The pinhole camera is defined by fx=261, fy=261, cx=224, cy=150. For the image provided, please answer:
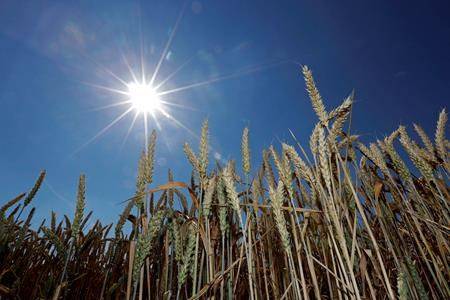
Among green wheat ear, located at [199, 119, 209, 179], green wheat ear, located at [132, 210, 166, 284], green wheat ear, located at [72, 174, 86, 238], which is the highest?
green wheat ear, located at [199, 119, 209, 179]

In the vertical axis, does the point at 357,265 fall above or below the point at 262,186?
below

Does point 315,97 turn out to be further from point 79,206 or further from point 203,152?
→ point 79,206

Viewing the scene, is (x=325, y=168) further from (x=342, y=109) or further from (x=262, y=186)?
(x=262, y=186)

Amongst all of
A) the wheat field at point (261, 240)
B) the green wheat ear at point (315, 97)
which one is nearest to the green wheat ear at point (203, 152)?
the wheat field at point (261, 240)

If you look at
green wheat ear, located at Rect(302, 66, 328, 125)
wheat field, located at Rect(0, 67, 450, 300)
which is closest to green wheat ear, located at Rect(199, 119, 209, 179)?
wheat field, located at Rect(0, 67, 450, 300)

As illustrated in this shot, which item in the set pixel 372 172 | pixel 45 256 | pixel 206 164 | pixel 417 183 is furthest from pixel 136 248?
pixel 417 183

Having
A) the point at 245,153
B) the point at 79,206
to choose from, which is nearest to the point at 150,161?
the point at 79,206

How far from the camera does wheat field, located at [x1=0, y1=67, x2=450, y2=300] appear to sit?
125cm

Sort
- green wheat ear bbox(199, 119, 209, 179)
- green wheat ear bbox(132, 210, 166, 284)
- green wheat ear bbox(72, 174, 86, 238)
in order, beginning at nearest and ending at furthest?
green wheat ear bbox(132, 210, 166, 284), green wheat ear bbox(72, 174, 86, 238), green wheat ear bbox(199, 119, 209, 179)

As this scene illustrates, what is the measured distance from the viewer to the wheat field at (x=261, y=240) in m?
1.25

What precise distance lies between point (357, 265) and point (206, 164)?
1031 mm

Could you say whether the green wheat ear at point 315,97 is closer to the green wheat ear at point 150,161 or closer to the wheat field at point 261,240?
the wheat field at point 261,240

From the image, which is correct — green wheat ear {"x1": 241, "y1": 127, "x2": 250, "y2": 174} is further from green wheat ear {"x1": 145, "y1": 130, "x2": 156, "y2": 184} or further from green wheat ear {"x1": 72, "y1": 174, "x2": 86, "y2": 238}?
green wheat ear {"x1": 72, "y1": 174, "x2": 86, "y2": 238}

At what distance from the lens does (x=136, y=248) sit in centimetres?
122
